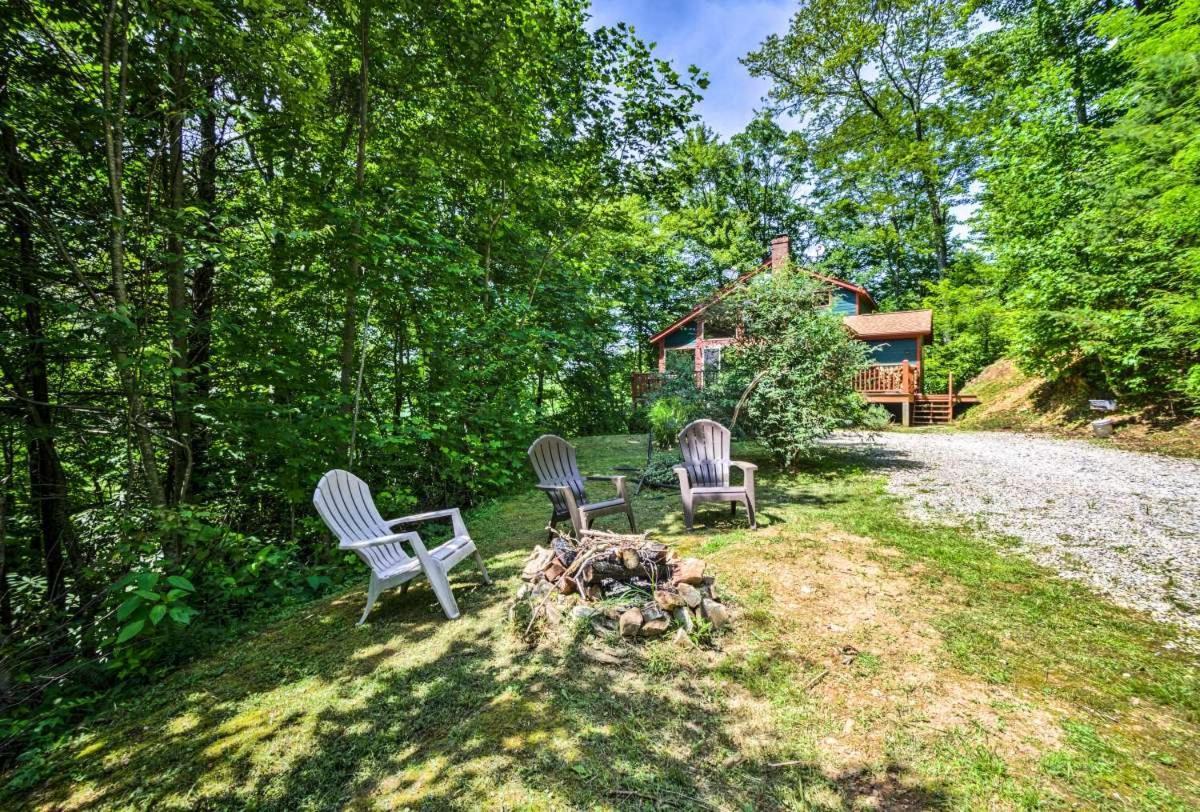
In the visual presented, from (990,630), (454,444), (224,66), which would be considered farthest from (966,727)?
(224,66)

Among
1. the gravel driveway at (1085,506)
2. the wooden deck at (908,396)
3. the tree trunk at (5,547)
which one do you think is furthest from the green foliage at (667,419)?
the tree trunk at (5,547)

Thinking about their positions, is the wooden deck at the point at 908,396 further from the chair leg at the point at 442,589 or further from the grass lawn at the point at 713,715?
the chair leg at the point at 442,589

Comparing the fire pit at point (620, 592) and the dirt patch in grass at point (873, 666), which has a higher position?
the fire pit at point (620, 592)

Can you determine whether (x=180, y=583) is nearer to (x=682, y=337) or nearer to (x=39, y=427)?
(x=39, y=427)

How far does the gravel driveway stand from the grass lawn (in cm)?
51

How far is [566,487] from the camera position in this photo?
145 inches

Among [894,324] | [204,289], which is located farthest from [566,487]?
[894,324]

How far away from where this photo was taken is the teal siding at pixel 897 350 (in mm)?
13125

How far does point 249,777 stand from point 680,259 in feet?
62.5

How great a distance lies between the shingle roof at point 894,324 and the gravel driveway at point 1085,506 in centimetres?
617

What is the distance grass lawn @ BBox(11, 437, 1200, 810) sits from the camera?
1.57m

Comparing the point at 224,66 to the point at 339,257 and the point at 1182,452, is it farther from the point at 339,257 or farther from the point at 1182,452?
the point at 1182,452

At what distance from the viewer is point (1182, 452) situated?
609 cm

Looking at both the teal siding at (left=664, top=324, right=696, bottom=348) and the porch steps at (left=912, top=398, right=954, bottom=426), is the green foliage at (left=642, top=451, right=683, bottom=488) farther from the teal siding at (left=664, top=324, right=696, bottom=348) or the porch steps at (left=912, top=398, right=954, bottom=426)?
the teal siding at (left=664, top=324, right=696, bottom=348)
